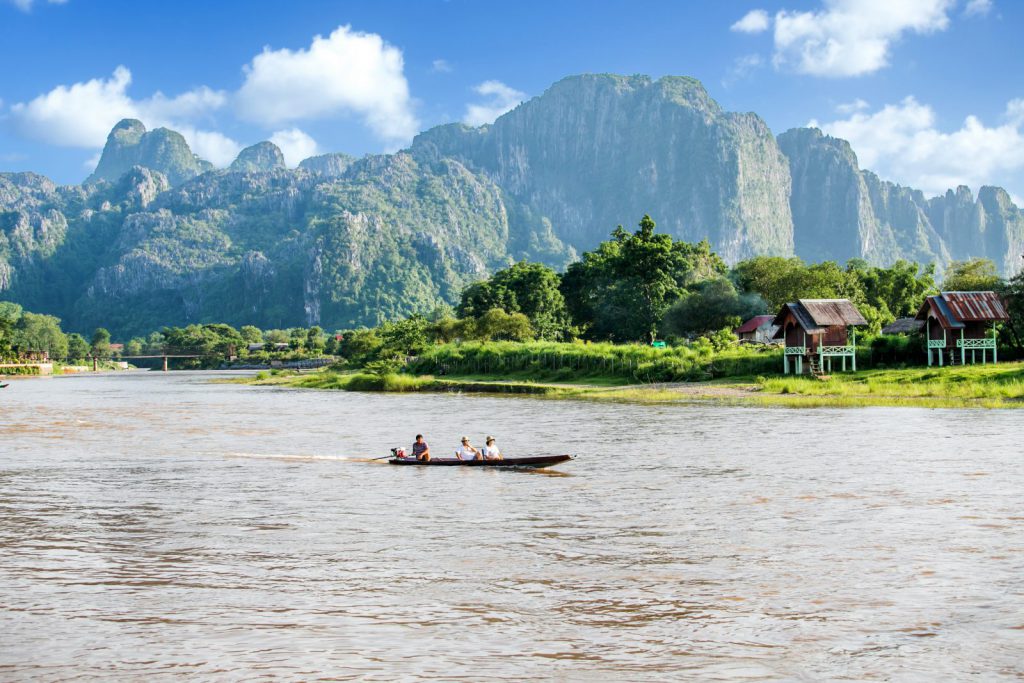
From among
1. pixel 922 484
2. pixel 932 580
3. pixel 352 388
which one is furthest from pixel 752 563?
pixel 352 388

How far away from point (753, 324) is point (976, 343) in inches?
1197

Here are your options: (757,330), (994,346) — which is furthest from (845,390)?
(757,330)

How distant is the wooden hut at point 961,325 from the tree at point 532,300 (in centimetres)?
4615

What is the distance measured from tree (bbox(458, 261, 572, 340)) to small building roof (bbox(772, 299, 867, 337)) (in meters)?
39.9

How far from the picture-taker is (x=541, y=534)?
17109 mm

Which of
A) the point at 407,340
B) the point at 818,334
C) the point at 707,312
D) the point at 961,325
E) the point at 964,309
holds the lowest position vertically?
the point at 818,334

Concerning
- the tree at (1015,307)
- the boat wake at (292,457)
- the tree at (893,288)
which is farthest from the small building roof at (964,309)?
the tree at (893,288)

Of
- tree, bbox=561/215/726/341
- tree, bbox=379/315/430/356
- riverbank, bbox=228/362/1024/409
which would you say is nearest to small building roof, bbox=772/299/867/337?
riverbank, bbox=228/362/1024/409

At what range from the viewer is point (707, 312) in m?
87.4

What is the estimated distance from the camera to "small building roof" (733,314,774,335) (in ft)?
280

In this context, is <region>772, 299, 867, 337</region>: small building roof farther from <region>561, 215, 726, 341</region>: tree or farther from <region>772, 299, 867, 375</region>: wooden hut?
<region>561, 215, 726, 341</region>: tree

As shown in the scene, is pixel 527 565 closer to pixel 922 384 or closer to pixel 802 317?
pixel 922 384

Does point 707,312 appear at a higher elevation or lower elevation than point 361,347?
higher

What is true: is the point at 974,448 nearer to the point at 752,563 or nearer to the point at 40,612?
the point at 752,563
